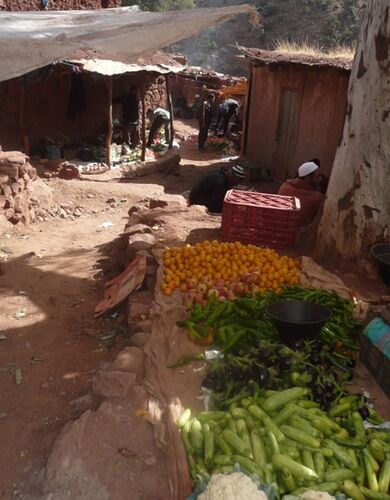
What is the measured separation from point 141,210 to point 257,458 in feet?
19.3

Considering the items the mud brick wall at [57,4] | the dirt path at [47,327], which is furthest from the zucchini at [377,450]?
the mud brick wall at [57,4]

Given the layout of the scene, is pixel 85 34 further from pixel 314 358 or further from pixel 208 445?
pixel 208 445

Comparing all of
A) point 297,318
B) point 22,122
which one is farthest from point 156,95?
point 297,318

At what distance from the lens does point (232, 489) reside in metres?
2.61

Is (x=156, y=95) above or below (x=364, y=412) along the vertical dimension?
below

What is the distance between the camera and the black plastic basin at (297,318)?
3686 mm

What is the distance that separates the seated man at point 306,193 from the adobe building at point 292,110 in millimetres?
3328

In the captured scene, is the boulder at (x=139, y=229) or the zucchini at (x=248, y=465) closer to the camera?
the zucchini at (x=248, y=465)

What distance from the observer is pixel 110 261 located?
732 cm

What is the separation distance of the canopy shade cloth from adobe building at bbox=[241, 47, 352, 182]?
5153 mm

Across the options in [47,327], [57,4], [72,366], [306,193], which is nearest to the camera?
[72,366]

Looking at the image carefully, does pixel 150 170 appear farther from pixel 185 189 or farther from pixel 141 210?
pixel 141 210

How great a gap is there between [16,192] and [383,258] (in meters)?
6.27

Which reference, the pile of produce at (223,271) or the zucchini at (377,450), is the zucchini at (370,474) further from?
the pile of produce at (223,271)
